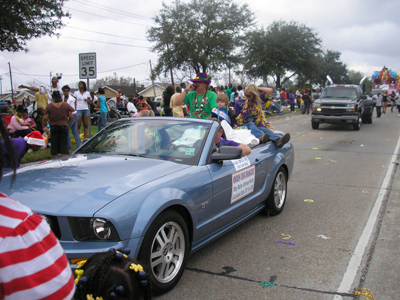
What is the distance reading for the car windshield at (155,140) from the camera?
3.89 meters

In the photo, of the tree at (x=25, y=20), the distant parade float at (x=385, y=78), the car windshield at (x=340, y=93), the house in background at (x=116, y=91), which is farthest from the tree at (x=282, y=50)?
the house in background at (x=116, y=91)

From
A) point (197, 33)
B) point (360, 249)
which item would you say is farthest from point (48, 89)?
point (197, 33)

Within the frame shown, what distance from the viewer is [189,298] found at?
309 centimetres

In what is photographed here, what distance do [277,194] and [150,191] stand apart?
9.39 ft

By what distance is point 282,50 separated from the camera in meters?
40.7

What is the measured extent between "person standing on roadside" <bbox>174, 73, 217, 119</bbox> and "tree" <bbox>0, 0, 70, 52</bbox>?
29.7 feet

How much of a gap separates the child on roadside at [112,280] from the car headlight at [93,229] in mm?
620

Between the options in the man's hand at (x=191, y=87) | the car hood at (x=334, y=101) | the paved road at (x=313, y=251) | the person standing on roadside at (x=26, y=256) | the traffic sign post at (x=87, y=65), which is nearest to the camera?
the person standing on roadside at (x=26, y=256)

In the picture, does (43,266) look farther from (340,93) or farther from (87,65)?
(340,93)

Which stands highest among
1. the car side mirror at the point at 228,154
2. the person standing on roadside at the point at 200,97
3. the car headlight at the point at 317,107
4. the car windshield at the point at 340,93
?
the car windshield at the point at 340,93

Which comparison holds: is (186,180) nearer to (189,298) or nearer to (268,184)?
(189,298)

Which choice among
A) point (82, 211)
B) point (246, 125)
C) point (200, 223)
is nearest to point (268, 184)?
point (246, 125)

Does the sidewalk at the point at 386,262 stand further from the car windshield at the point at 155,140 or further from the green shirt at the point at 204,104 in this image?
the green shirt at the point at 204,104

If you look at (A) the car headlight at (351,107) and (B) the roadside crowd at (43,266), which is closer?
(B) the roadside crowd at (43,266)
